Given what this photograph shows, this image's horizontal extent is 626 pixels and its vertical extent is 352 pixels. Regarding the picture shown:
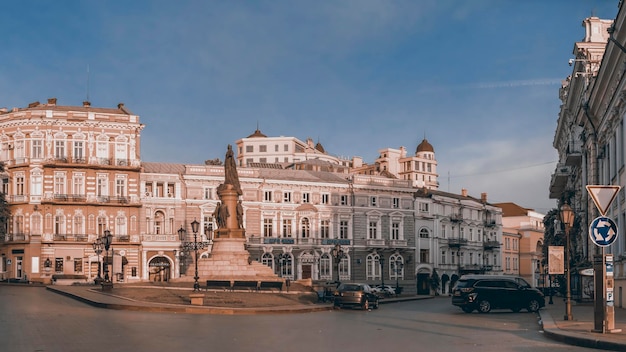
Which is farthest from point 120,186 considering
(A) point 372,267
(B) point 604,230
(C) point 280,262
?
(B) point 604,230

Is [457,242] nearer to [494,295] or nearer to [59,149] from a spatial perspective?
[59,149]

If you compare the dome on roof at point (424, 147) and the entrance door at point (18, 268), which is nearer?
the entrance door at point (18, 268)

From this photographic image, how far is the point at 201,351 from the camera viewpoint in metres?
17.9

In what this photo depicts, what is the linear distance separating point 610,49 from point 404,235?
207 feet

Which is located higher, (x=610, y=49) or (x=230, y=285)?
(x=610, y=49)

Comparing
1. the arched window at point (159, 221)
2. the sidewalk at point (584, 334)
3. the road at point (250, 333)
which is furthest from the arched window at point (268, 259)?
the sidewalk at point (584, 334)

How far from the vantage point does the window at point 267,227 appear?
87562mm

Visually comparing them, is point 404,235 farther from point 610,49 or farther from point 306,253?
point 610,49

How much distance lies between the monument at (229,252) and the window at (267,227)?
3462 cm

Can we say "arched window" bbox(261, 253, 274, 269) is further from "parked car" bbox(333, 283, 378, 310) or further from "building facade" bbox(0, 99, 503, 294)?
"parked car" bbox(333, 283, 378, 310)

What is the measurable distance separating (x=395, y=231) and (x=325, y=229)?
911 cm

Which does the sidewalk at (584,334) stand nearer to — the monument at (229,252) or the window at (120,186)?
the monument at (229,252)

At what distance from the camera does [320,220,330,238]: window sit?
90688 mm

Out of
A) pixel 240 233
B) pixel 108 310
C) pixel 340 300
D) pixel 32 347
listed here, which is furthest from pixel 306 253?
pixel 32 347
